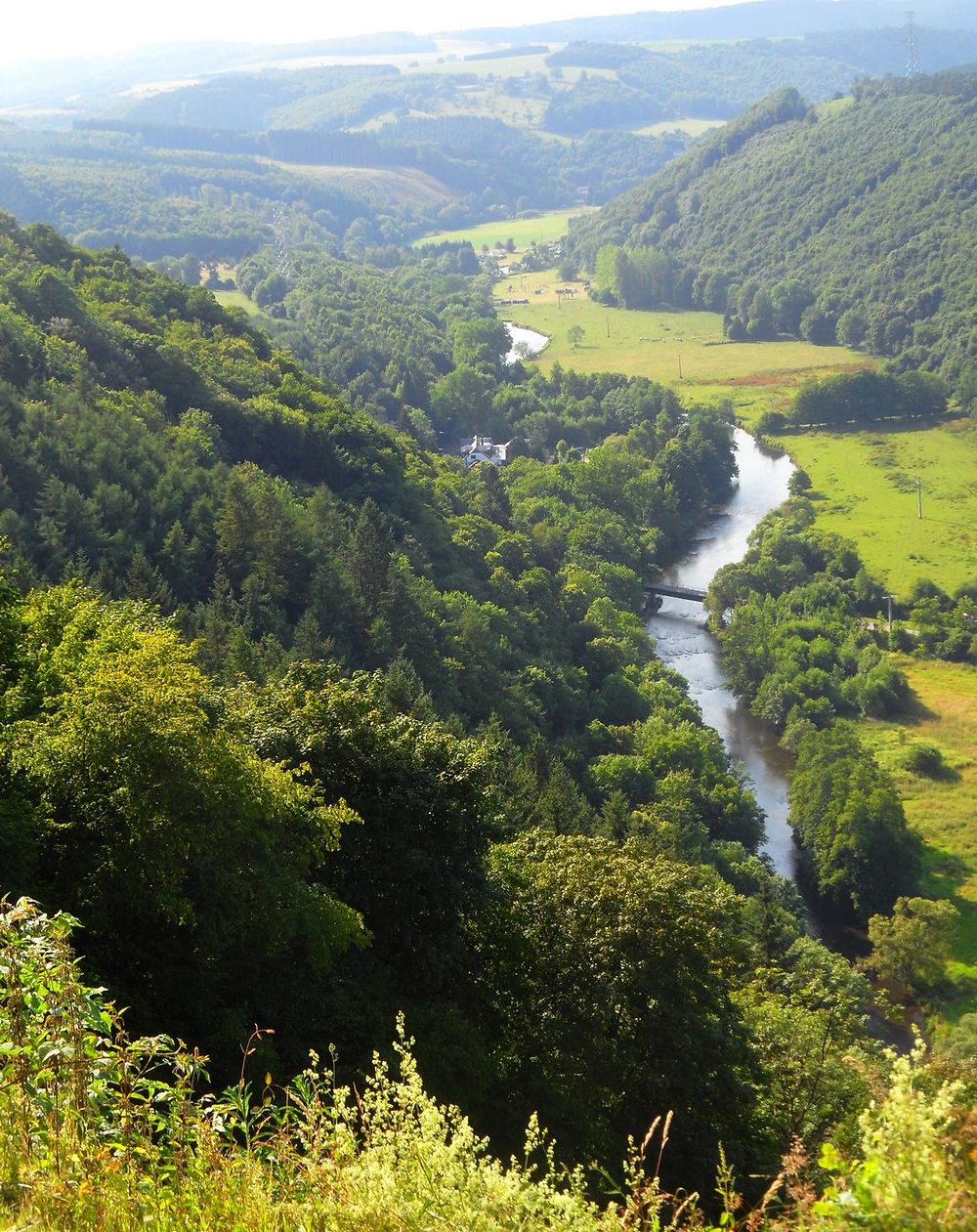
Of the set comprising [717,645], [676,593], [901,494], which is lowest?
[717,645]

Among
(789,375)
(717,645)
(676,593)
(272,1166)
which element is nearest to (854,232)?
(789,375)

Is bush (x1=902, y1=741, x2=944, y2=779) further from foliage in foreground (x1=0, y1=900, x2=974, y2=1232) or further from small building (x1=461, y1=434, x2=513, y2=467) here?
foliage in foreground (x1=0, y1=900, x2=974, y2=1232)

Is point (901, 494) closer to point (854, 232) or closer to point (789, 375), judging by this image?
point (789, 375)

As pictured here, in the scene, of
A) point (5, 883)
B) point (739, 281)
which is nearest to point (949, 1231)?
point (5, 883)

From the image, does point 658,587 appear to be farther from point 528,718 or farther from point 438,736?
point 438,736

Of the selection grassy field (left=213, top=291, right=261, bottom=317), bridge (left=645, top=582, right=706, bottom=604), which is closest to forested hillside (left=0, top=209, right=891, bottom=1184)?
bridge (left=645, top=582, right=706, bottom=604)

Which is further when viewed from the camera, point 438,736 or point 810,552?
point 810,552
